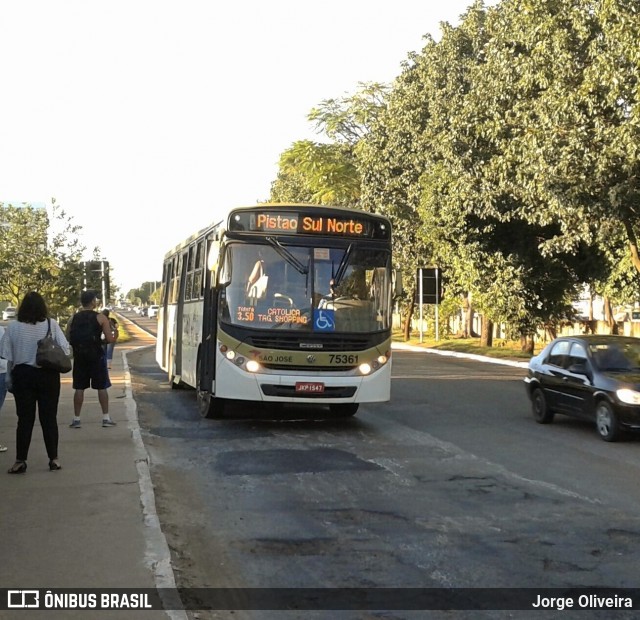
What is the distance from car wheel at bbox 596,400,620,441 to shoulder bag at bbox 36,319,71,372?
705 cm

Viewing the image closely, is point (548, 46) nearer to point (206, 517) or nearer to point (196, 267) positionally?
point (196, 267)

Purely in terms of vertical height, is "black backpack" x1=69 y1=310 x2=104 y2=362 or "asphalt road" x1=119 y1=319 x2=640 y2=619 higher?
"black backpack" x1=69 y1=310 x2=104 y2=362

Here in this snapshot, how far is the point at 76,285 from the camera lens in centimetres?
3741

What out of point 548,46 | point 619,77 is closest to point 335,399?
point 619,77

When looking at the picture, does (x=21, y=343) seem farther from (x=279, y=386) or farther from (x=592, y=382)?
(x=592, y=382)

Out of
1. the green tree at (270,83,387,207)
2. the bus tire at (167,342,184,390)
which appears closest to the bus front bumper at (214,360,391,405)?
the bus tire at (167,342,184,390)

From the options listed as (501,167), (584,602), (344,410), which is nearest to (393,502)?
(584,602)

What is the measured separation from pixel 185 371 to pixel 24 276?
21430 mm

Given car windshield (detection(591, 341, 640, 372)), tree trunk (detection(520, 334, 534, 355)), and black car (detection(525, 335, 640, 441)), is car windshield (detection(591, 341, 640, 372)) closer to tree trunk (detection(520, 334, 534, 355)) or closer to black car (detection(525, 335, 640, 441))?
black car (detection(525, 335, 640, 441))

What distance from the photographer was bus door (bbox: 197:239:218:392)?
1320cm

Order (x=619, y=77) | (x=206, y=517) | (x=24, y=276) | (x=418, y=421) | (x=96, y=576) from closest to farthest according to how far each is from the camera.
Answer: (x=96, y=576), (x=206, y=517), (x=418, y=421), (x=619, y=77), (x=24, y=276)

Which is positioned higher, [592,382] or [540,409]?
[592,382]

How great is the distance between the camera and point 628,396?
11.9m

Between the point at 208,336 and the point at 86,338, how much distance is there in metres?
1.89
